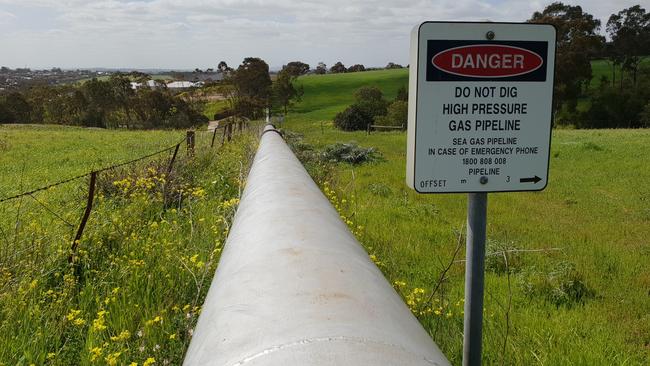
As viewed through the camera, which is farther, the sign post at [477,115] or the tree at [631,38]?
the tree at [631,38]

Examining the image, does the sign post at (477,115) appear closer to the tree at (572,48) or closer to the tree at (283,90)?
the tree at (572,48)

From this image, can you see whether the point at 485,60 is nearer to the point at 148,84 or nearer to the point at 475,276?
the point at 475,276

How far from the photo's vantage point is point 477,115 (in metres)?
2.19

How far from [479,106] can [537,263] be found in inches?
191

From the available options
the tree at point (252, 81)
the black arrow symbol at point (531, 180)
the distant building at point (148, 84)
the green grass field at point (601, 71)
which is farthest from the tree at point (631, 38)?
the black arrow symbol at point (531, 180)

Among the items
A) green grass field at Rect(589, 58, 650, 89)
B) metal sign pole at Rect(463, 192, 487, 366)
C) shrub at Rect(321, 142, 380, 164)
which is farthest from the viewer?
green grass field at Rect(589, 58, 650, 89)

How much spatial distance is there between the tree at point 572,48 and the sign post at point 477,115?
52009 millimetres

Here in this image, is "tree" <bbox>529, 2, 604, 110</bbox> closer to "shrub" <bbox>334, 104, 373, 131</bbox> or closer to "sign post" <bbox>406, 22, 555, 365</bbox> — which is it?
"shrub" <bbox>334, 104, 373, 131</bbox>

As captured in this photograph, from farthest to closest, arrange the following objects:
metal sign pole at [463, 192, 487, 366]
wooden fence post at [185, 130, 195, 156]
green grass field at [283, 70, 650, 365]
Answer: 1. wooden fence post at [185, 130, 195, 156]
2. green grass field at [283, 70, 650, 365]
3. metal sign pole at [463, 192, 487, 366]

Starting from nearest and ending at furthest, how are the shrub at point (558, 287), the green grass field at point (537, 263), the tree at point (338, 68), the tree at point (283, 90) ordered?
the green grass field at point (537, 263), the shrub at point (558, 287), the tree at point (283, 90), the tree at point (338, 68)

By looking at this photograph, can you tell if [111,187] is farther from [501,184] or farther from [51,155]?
[51,155]

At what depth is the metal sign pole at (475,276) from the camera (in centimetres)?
223

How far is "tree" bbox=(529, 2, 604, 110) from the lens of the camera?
51844 millimetres

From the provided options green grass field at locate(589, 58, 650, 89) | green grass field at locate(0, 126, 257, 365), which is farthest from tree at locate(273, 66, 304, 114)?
green grass field at locate(0, 126, 257, 365)
